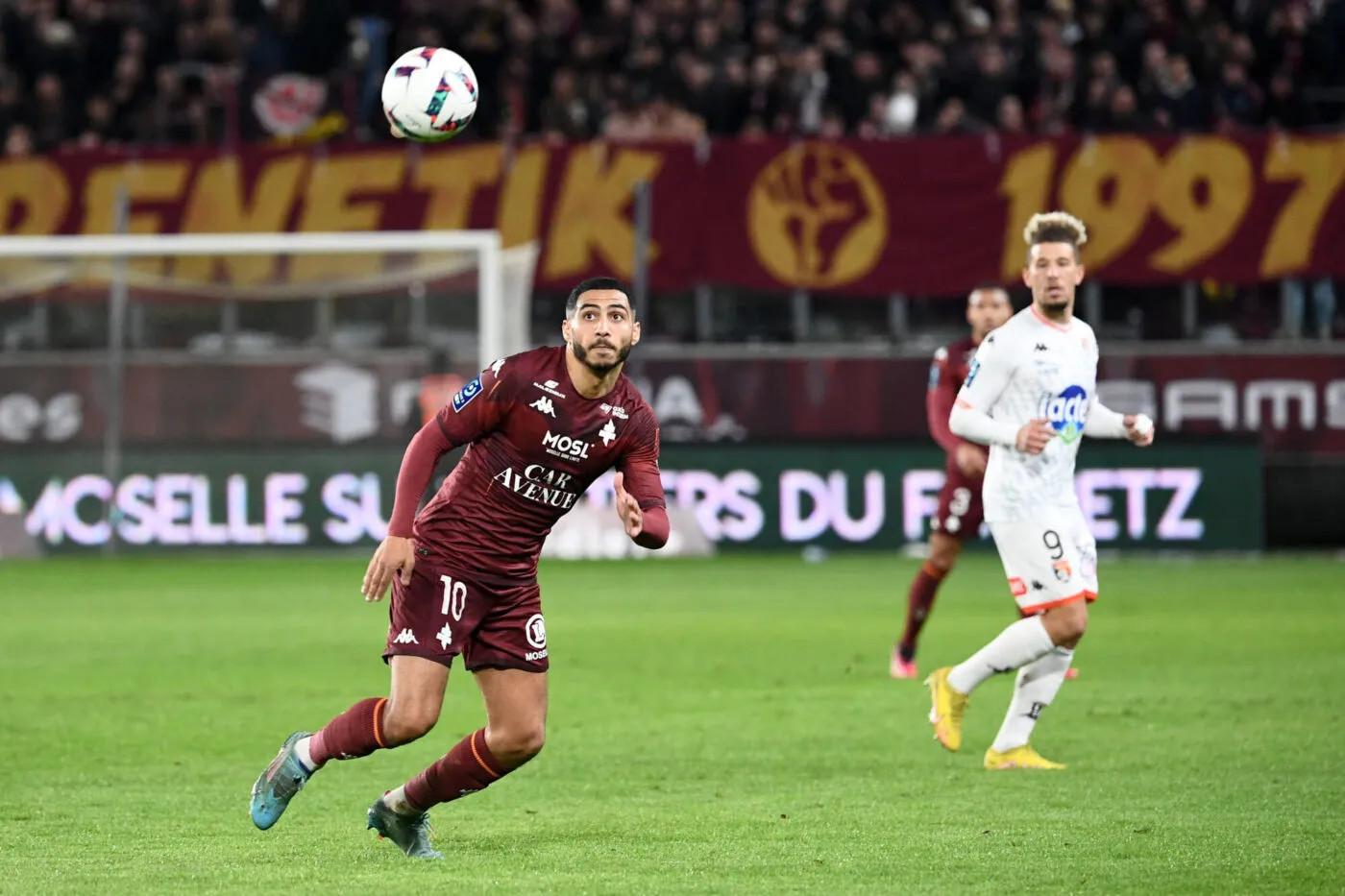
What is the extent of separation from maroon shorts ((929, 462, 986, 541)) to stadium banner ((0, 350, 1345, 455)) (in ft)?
26.7

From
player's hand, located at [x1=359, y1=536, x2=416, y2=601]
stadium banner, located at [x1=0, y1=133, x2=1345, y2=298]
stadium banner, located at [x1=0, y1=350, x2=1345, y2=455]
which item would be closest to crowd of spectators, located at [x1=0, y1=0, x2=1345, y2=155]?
stadium banner, located at [x1=0, y1=133, x2=1345, y2=298]

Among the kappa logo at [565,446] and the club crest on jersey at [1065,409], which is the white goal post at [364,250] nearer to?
the club crest on jersey at [1065,409]

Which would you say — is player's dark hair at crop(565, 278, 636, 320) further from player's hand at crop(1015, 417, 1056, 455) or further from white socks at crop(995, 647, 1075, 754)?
white socks at crop(995, 647, 1075, 754)

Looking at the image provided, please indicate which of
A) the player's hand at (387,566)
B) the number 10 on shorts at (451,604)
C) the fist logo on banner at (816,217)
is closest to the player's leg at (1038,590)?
the number 10 on shorts at (451,604)

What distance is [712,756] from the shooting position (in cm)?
881

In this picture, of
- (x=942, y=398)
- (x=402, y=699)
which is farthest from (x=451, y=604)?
→ (x=942, y=398)

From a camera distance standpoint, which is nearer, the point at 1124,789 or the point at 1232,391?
the point at 1124,789

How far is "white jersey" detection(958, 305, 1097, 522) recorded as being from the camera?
27.8 feet

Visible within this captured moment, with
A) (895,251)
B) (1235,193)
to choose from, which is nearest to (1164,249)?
(1235,193)

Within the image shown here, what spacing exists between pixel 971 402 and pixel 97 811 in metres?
3.75

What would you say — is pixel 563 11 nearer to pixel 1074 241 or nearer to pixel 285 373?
pixel 285 373

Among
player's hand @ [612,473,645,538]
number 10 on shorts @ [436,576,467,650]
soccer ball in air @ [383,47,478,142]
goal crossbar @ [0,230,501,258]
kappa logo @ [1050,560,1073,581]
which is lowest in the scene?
kappa logo @ [1050,560,1073,581]

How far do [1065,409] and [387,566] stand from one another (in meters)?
3.47

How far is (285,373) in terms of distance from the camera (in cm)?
2025
